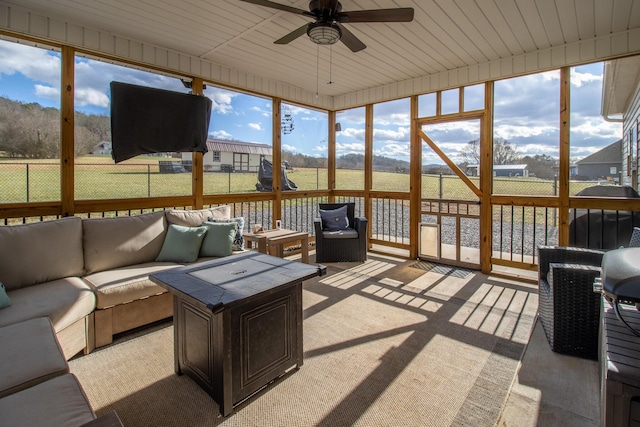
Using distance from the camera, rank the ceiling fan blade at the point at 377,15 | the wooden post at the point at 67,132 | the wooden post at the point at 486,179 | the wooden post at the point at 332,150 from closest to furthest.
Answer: the ceiling fan blade at the point at 377,15
the wooden post at the point at 67,132
the wooden post at the point at 486,179
the wooden post at the point at 332,150

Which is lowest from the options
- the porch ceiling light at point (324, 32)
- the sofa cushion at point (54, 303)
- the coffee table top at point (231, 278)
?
the sofa cushion at point (54, 303)

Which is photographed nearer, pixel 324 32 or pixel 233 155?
pixel 324 32

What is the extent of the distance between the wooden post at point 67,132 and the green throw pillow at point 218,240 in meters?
1.35

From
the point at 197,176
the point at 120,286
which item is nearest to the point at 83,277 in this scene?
the point at 120,286

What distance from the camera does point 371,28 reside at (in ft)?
10.9

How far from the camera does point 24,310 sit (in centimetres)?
212

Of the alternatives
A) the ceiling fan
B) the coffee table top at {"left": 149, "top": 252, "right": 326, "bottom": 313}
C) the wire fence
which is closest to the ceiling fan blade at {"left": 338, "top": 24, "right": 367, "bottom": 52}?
the ceiling fan

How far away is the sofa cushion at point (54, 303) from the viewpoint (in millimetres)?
2102

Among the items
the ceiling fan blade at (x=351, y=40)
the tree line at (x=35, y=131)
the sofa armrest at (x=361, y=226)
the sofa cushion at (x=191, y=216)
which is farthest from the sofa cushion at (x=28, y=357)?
the sofa armrest at (x=361, y=226)

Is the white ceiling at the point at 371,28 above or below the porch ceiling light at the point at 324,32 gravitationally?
above

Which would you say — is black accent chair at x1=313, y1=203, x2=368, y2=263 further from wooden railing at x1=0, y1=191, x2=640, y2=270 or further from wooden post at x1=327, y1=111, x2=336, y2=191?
wooden post at x1=327, y1=111, x2=336, y2=191

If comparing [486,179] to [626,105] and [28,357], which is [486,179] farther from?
[28,357]

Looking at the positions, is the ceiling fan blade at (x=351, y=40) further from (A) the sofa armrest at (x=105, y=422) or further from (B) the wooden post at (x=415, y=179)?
(A) the sofa armrest at (x=105, y=422)

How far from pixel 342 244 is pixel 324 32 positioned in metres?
3.03
